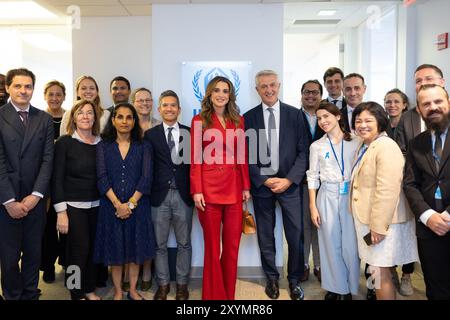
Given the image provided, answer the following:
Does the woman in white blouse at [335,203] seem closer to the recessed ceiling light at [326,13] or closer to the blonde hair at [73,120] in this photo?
the blonde hair at [73,120]

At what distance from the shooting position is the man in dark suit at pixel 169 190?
3.09 meters

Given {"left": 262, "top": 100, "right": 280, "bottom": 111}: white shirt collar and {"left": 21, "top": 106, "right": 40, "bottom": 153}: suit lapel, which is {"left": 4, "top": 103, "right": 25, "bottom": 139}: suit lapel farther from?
{"left": 262, "top": 100, "right": 280, "bottom": 111}: white shirt collar

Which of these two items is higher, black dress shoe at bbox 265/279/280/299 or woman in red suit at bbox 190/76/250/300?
woman in red suit at bbox 190/76/250/300

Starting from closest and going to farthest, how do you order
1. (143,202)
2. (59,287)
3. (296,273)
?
(143,202), (296,273), (59,287)

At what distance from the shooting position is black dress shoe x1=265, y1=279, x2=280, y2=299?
3188 millimetres

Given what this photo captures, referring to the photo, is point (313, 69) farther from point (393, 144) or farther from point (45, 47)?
point (393, 144)

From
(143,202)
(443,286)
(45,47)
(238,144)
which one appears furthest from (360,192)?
(45,47)

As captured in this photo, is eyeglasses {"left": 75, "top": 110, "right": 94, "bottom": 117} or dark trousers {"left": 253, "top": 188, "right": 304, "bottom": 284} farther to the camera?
dark trousers {"left": 253, "top": 188, "right": 304, "bottom": 284}

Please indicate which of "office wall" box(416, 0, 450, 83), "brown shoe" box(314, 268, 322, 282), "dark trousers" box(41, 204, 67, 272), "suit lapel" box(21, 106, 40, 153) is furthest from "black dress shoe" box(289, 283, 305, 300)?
"office wall" box(416, 0, 450, 83)

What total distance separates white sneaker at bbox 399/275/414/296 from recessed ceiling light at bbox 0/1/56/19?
16.3 feet

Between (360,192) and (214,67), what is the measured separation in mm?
1824

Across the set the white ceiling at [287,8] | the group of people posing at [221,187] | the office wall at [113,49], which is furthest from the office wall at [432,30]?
the office wall at [113,49]

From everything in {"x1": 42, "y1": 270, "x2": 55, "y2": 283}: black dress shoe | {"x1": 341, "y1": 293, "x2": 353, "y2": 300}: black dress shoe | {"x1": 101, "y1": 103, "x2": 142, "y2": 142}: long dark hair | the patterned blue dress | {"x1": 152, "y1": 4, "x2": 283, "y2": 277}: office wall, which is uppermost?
{"x1": 152, "y1": 4, "x2": 283, "y2": 277}: office wall
